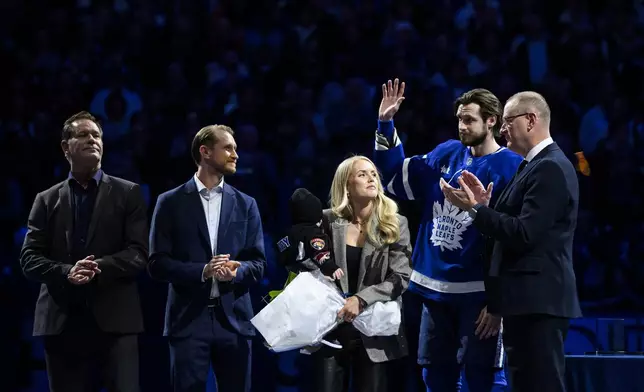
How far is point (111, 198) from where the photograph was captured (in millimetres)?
4855

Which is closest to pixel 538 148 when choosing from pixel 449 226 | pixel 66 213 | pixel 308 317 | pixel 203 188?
pixel 449 226

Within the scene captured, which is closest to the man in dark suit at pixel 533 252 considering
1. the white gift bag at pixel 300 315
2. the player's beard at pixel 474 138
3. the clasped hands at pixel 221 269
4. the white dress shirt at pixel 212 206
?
the player's beard at pixel 474 138

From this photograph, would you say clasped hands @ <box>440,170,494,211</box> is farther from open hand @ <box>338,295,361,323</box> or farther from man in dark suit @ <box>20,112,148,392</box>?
man in dark suit @ <box>20,112,148,392</box>

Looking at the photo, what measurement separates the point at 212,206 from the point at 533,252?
5.86 ft

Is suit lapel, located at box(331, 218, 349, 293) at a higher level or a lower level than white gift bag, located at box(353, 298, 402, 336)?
higher

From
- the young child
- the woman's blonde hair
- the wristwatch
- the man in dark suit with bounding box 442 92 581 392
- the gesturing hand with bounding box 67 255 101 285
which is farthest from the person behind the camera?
the woman's blonde hair

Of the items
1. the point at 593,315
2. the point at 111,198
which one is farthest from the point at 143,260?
the point at 593,315

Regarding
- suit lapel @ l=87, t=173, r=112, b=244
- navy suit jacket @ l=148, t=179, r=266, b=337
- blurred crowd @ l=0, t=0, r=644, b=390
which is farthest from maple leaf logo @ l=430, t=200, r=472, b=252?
blurred crowd @ l=0, t=0, r=644, b=390

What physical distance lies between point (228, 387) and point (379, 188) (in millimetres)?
1339

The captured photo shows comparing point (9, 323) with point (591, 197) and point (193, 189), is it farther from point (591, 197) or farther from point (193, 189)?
point (591, 197)

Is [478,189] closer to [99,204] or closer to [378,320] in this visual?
[378,320]

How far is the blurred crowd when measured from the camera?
25.6 feet

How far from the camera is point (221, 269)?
15.6 feet

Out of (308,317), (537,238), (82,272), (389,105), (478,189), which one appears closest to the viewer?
(537,238)
